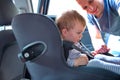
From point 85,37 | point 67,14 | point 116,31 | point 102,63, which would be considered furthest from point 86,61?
point 85,37

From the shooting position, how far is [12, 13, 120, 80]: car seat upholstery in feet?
5.53

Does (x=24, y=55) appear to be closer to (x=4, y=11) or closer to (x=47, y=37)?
(x=47, y=37)

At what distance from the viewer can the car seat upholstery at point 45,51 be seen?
5.53ft

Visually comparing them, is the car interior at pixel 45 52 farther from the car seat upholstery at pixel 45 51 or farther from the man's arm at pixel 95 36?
the man's arm at pixel 95 36

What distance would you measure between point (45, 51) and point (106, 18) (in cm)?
81

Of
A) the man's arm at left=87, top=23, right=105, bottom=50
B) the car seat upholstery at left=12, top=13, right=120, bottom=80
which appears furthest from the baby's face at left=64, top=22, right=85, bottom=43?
the man's arm at left=87, top=23, right=105, bottom=50

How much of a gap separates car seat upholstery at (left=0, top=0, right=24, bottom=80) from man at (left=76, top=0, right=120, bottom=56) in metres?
0.62

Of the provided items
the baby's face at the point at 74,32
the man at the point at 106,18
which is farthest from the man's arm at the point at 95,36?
the baby's face at the point at 74,32

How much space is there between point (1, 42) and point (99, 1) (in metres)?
0.87

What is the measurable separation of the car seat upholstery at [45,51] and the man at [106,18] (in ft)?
1.76

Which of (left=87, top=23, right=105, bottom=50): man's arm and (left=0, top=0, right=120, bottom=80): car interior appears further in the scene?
(left=87, top=23, right=105, bottom=50): man's arm

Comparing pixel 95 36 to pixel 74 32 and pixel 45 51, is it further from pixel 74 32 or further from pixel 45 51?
pixel 45 51

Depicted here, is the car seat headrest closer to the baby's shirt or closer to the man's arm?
the man's arm

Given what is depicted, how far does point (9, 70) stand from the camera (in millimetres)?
2586
